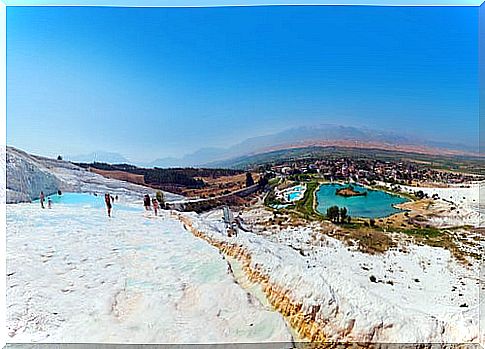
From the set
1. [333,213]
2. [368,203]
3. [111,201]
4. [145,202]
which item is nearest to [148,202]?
[145,202]

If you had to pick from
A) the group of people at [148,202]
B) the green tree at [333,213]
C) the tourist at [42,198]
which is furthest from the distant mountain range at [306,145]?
the green tree at [333,213]

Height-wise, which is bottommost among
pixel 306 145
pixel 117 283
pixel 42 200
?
pixel 117 283

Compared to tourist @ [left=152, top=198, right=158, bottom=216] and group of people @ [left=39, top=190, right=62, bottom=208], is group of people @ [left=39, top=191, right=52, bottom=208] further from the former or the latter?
tourist @ [left=152, top=198, right=158, bottom=216]

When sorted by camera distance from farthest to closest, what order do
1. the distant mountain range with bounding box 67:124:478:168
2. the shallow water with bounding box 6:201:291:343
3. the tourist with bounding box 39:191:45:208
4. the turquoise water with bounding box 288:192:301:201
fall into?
the tourist with bounding box 39:191:45:208
the turquoise water with bounding box 288:192:301:201
the distant mountain range with bounding box 67:124:478:168
the shallow water with bounding box 6:201:291:343

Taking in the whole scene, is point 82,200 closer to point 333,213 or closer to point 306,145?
point 306,145

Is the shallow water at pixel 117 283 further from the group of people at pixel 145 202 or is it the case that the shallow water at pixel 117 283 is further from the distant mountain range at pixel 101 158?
the distant mountain range at pixel 101 158

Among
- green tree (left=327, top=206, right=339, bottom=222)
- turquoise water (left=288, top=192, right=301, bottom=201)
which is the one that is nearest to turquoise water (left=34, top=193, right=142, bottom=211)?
turquoise water (left=288, top=192, right=301, bottom=201)
